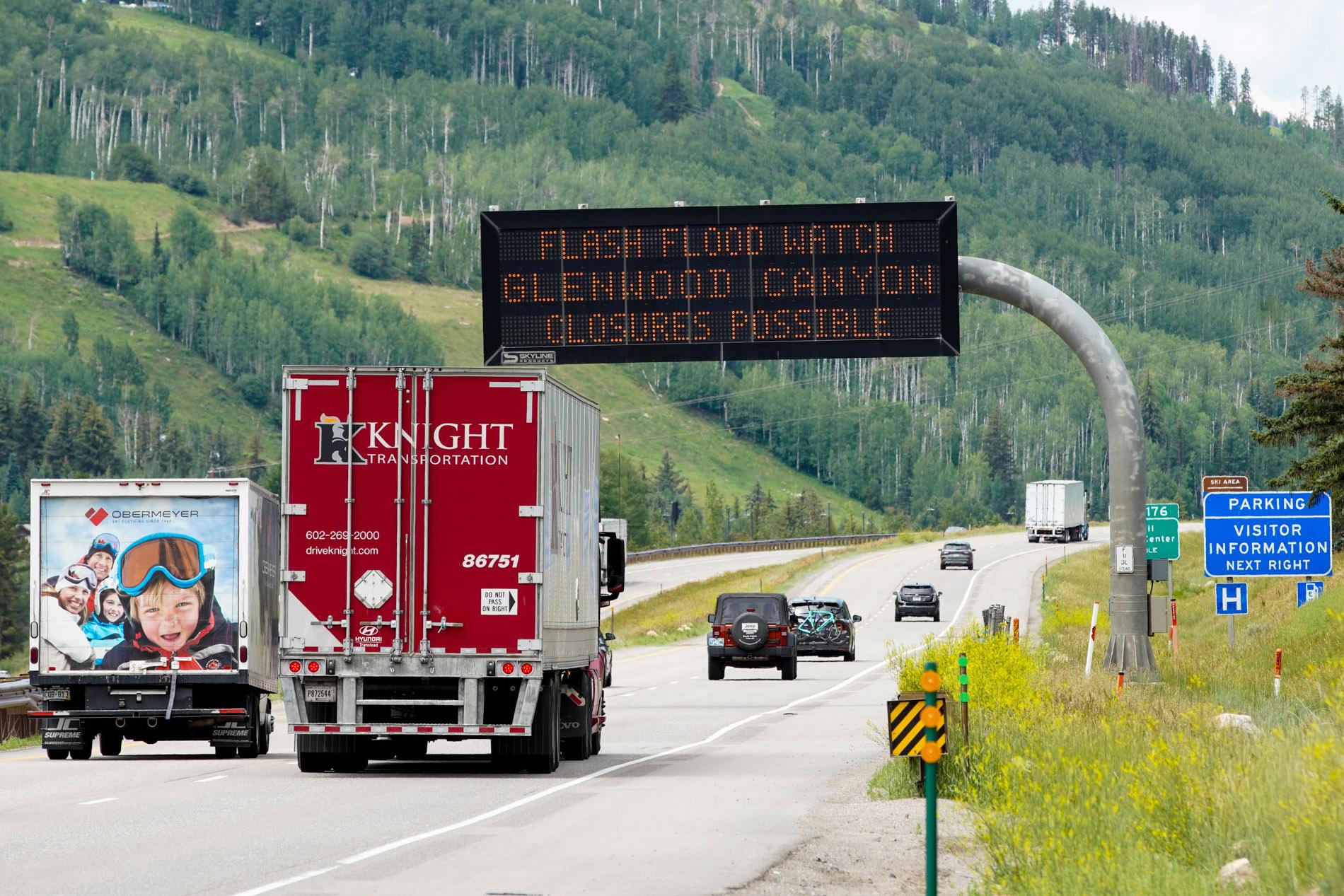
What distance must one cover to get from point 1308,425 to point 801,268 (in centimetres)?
1067

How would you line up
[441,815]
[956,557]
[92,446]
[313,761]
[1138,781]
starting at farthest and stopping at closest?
[92,446], [956,557], [313,761], [441,815], [1138,781]

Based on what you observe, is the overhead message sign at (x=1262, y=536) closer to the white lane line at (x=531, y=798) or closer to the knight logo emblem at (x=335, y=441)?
the white lane line at (x=531, y=798)

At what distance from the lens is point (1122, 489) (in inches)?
1208

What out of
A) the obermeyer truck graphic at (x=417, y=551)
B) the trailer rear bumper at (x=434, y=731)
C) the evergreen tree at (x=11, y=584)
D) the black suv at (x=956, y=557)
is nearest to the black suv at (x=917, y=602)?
the black suv at (x=956, y=557)

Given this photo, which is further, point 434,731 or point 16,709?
point 16,709

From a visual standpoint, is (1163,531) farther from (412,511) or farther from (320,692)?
(320,692)

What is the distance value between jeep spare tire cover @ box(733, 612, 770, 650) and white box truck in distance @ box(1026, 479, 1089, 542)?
76631 mm

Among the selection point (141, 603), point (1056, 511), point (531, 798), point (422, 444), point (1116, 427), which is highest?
point (1056, 511)

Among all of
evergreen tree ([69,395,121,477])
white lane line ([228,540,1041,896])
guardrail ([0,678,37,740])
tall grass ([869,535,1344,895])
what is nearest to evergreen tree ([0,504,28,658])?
evergreen tree ([69,395,121,477])

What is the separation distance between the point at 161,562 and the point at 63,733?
2.36 metres

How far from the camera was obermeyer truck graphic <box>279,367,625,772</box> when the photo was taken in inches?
761

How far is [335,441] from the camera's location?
64.4 ft

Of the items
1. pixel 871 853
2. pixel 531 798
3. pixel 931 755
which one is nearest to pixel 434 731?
pixel 531 798

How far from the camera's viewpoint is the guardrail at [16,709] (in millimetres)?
27141
